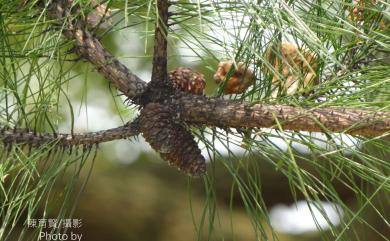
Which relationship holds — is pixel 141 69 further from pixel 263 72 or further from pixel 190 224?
pixel 263 72

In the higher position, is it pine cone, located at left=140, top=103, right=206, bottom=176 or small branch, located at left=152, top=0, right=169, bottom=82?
small branch, located at left=152, top=0, right=169, bottom=82

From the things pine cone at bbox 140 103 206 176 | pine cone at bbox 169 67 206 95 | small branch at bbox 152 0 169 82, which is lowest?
pine cone at bbox 140 103 206 176

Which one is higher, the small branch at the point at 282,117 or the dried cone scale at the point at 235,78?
the dried cone scale at the point at 235,78

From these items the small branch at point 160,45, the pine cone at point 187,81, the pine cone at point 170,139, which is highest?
the small branch at point 160,45

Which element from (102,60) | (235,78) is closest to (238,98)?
(235,78)
